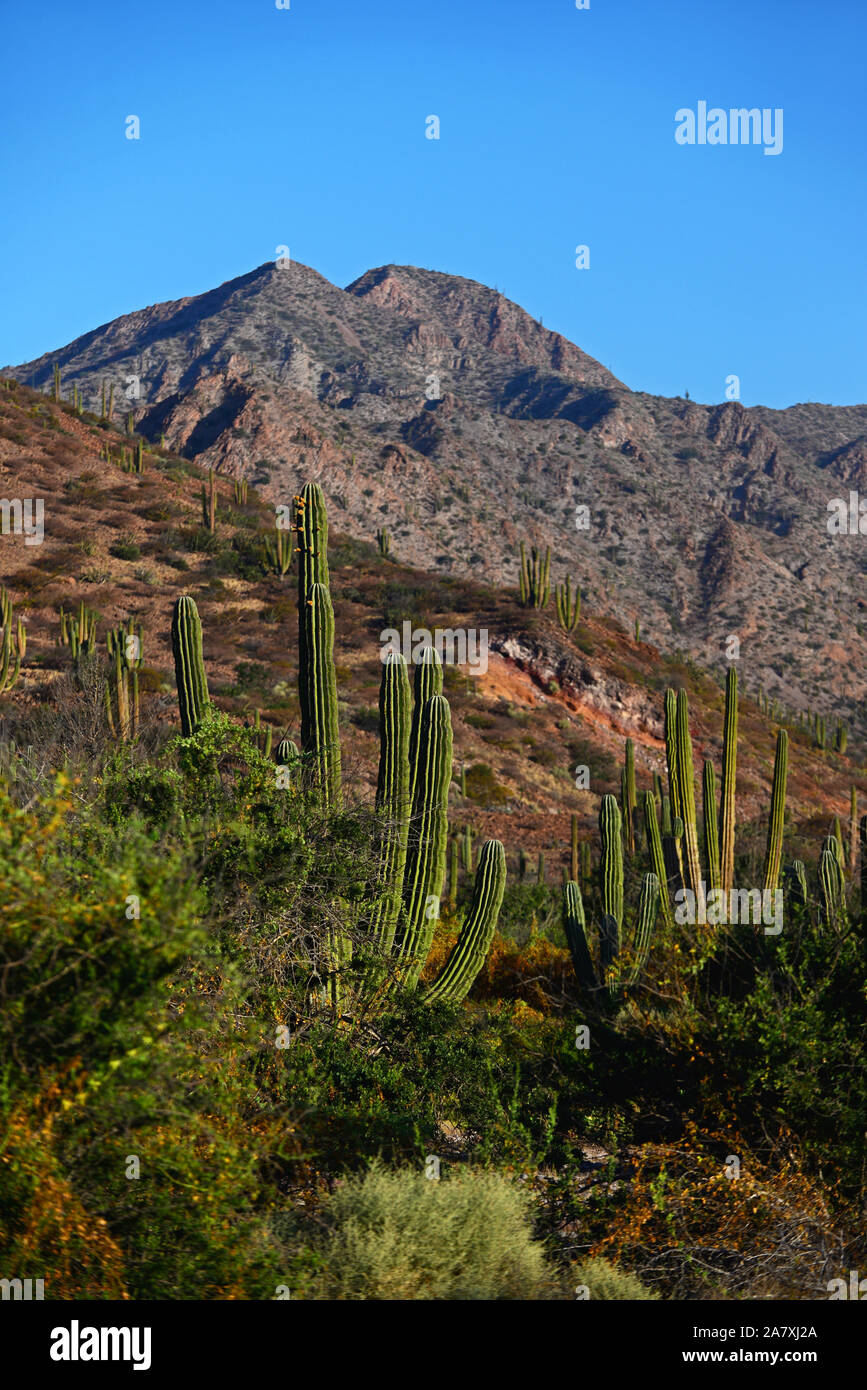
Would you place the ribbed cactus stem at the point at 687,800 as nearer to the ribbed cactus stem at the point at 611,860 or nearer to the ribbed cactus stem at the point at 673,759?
the ribbed cactus stem at the point at 673,759

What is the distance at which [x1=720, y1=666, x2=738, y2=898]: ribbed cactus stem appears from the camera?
45.0 ft

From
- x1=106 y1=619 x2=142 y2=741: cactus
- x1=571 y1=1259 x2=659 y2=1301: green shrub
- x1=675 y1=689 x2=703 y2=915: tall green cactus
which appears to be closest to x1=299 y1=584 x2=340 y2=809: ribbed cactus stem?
x1=675 y1=689 x2=703 y2=915: tall green cactus

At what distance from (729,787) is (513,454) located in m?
67.3

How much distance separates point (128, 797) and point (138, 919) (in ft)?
13.8

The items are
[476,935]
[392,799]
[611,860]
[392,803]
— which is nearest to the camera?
[392,803]

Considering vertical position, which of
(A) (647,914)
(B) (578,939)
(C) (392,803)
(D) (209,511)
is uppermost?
(D) (209,511)

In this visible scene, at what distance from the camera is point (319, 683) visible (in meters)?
10.3

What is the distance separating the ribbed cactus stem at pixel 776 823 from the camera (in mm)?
14477

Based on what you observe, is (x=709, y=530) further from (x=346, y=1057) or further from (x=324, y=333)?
(x=346, y=1057)

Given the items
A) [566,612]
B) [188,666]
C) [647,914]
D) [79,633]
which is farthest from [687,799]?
[566,612]

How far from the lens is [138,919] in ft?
13.8

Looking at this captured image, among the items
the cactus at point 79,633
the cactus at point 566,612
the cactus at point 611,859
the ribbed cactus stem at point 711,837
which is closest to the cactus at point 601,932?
the cactus at point 611,859

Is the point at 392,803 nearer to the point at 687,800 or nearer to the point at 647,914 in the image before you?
the point at 647,914

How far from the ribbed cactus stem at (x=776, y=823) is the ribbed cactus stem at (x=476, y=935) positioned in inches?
180
